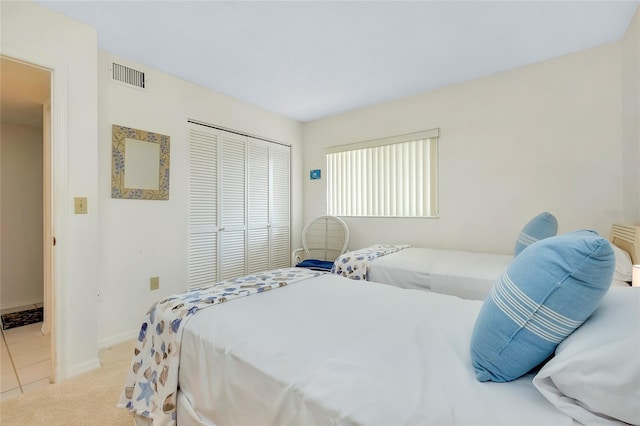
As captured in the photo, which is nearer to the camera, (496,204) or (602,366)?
(602,366)

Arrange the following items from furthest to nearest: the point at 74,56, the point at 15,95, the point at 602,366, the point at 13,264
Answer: the point at 13,264, the point at 15,95, the point at 74,56, the point at 602,366

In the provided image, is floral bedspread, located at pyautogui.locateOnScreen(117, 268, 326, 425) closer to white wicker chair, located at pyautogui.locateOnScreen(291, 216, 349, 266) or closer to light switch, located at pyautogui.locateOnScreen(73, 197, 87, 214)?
light switch, located at pyautogui.locateOnScreen(73, 197, 87, 214)

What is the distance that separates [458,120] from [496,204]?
95 centimetres

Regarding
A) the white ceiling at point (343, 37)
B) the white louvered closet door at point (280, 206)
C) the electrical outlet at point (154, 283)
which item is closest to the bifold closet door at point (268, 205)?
the white louvered closet door at point (280, 206)

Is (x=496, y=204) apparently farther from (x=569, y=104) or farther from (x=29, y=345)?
(x=29, y=345)

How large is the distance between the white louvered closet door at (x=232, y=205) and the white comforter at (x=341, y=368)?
6.49 feet

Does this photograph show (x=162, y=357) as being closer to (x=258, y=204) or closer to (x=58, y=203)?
(x=58, y=203)

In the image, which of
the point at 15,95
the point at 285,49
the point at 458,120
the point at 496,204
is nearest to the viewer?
the point at 285,49

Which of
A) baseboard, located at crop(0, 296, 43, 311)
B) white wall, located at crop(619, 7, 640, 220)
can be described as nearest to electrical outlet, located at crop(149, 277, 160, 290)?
baseboard, located at crop(0, 296, 43, 311)

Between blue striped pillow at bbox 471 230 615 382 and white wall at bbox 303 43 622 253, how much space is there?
2.21 m

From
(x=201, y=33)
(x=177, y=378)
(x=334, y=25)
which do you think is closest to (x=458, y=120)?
(x=334, y=25)

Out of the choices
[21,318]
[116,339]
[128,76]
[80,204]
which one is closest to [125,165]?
[80,204]

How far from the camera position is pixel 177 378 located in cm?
117

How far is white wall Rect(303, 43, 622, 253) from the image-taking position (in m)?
2.36
